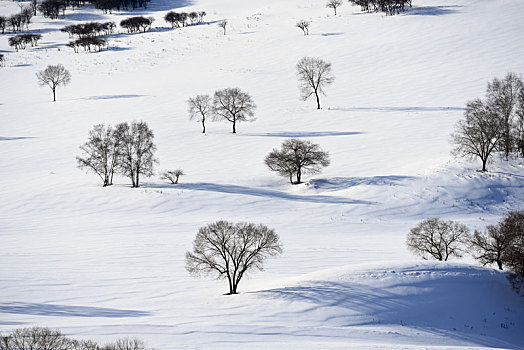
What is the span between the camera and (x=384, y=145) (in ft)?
178

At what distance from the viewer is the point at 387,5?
11988cm

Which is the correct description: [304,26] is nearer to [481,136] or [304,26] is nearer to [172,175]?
[172,175]

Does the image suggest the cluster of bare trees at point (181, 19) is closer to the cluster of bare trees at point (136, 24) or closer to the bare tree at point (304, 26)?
the cluster of bare trees at point (136, 24)

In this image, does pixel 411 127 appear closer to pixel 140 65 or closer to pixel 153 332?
pixel 153 332

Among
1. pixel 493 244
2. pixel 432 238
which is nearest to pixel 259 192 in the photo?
pixel 432 238

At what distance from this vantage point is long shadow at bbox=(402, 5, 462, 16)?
112 m

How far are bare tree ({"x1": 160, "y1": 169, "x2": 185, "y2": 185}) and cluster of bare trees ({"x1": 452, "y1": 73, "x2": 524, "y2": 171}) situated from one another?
25994 mm

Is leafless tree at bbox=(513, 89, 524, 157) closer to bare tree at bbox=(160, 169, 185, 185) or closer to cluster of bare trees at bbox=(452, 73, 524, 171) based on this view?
cluster of bare trees at bbox=(452, 73, 524, 171)

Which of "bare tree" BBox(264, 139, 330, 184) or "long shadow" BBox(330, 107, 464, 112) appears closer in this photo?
"bare tree" BBox(264, 139, 330, 184)

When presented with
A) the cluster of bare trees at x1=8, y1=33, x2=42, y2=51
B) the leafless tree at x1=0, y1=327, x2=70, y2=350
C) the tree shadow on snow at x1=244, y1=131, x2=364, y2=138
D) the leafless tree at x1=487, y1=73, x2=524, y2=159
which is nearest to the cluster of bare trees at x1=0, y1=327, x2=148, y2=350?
the leafless tree at x1=0, y1=327, x2=70, y2=350

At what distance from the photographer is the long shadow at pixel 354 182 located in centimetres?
4219

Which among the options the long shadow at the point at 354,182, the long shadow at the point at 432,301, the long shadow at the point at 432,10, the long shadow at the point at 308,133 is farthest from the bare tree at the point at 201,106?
the long shadow at the point at 432,10

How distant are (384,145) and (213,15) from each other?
12312 cm

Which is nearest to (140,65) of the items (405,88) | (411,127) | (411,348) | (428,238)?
(405,88)
